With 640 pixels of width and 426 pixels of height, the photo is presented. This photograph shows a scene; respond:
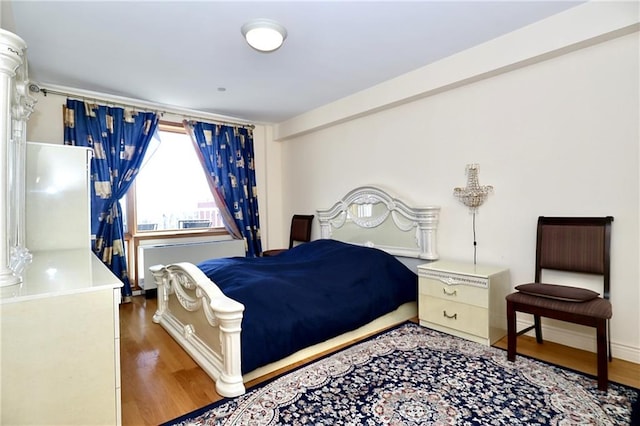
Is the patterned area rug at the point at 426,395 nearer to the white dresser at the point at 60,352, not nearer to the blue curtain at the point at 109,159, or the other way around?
the white dresser at the point at 60,352

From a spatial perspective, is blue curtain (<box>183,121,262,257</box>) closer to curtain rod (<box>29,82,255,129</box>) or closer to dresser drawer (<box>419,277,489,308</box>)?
curtain rod (<box>29,82,255,129</box>)

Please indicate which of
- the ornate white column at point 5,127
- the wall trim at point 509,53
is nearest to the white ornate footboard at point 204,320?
the ornate white column at point 5,127

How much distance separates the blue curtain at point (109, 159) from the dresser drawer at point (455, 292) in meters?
3.41

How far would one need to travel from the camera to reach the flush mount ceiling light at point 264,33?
2367 mm

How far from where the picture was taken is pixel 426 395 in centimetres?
186

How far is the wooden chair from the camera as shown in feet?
6.19

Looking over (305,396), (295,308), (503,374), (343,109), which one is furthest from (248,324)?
(343,109)

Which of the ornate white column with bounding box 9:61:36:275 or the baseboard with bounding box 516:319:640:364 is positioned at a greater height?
the ornate white column with bounding box 9:61:36:275

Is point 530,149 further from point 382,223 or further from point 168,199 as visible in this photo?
point 168,199

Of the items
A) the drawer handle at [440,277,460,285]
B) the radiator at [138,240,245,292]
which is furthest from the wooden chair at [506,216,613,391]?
the radiator at [138,240,245,292]

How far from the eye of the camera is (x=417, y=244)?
132 inches

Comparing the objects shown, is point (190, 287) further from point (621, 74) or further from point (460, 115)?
point (621, 74)

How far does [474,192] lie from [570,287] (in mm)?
1039

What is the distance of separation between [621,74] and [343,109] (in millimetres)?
2568
